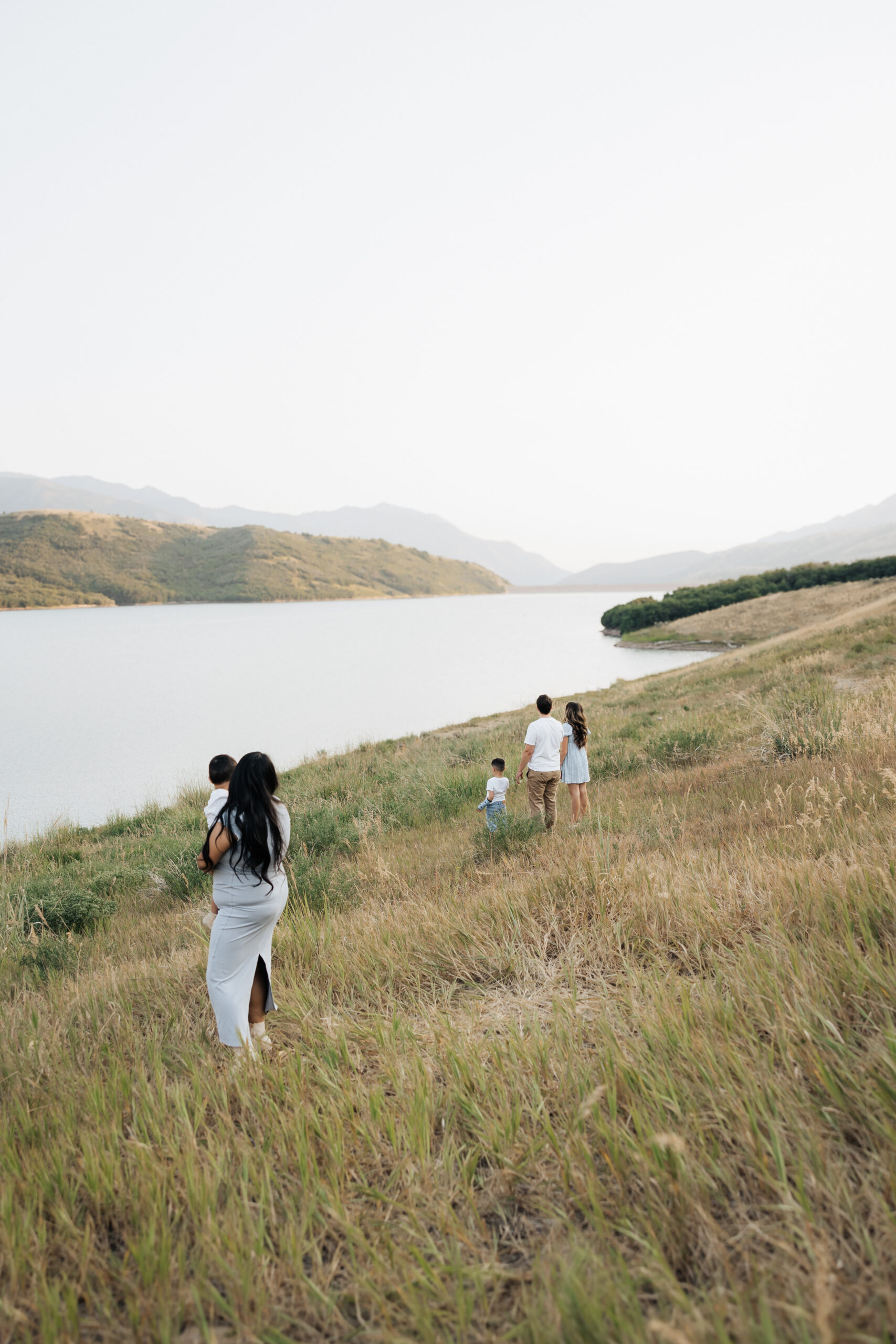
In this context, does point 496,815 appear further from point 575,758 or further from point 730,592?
point 730,592

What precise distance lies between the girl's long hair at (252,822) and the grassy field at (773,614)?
47.8 meters

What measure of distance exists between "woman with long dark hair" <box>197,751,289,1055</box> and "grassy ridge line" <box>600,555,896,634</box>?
Answer: 68.0m

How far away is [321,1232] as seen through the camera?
1.84 m

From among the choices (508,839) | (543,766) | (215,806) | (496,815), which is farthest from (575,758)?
(215,806)

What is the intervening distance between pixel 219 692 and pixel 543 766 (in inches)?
1220

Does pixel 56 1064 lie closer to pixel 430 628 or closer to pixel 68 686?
pixel 68 686

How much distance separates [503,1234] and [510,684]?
3725cm

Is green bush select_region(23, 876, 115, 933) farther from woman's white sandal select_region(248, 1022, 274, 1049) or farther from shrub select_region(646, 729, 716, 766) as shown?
shrub select_region(646, 729, 716, 766)

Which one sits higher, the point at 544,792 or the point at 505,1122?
the point at 505,1122

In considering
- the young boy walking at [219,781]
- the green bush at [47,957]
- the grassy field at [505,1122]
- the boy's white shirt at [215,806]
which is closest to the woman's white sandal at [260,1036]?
the grassy field at [505,1122]

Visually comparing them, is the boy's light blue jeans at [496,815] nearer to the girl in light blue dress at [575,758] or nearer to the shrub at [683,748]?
the girl in light blue dress at [575,758]

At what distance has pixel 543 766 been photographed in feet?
26.7

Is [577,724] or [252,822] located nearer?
[252,822]

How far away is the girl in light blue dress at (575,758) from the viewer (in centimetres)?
873
